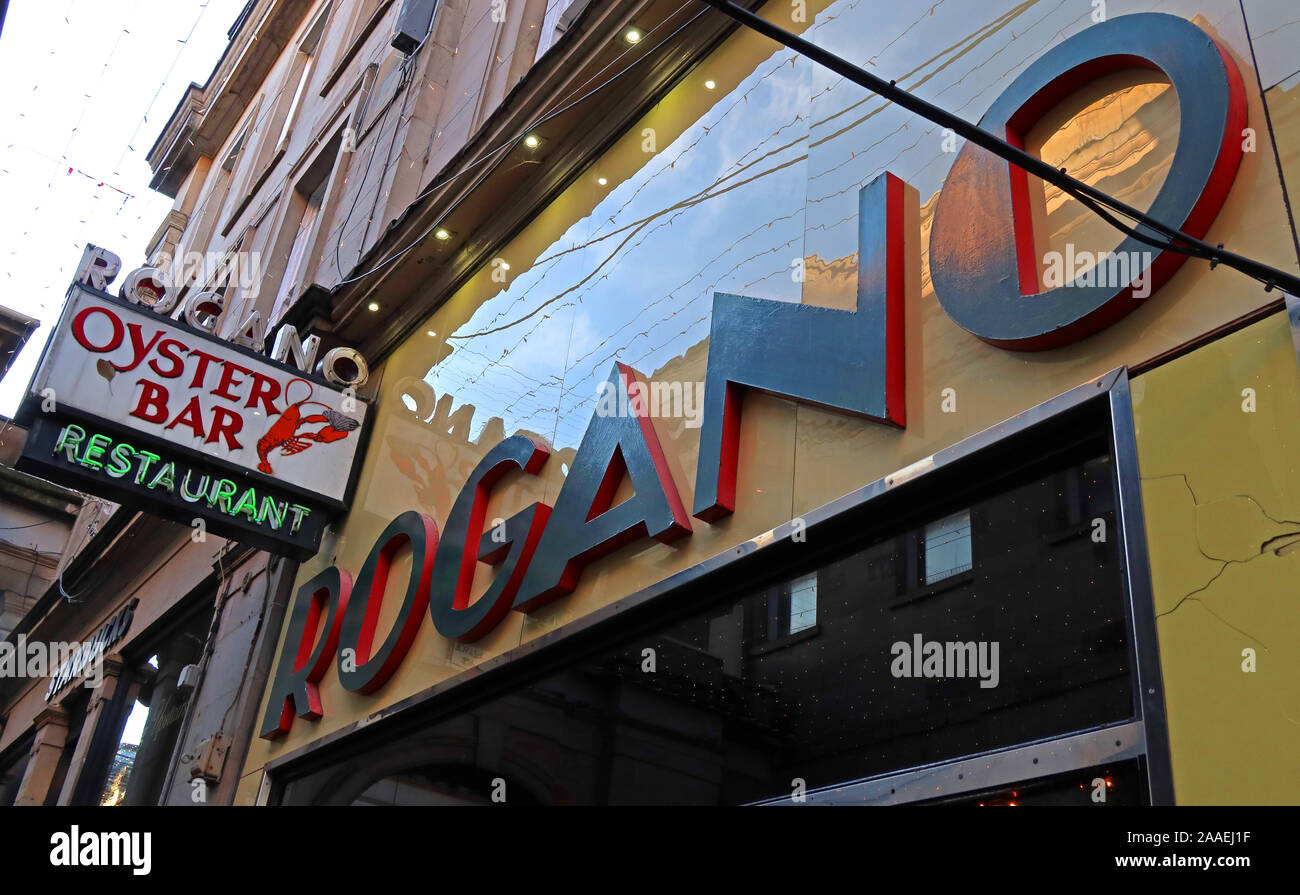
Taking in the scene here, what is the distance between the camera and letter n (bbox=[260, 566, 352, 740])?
26.5ft

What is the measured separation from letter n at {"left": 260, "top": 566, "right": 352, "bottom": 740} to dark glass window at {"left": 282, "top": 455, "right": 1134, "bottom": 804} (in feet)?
7.14

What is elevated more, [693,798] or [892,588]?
[892,588]

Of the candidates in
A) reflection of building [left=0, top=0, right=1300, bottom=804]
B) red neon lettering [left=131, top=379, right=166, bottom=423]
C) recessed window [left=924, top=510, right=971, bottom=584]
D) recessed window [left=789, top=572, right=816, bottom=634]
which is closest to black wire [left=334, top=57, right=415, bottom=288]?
reflection of building [left=0, top=0, right=1300, bottom=804]

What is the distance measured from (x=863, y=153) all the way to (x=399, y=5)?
35.5 ft

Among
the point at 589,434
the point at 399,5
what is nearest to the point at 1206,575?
the point at 589,434

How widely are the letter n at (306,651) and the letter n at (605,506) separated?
2394 millimetres

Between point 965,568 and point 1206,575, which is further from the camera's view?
point 965,568

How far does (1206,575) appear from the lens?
10.7 feet

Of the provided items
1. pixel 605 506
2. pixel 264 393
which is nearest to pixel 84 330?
pixel 264 393

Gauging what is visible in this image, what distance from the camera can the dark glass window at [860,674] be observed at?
12.2ft

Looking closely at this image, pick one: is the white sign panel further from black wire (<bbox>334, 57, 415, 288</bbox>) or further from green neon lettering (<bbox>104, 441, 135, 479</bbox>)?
black wire (<bbox>334, 57, 415, 288</bbox>)

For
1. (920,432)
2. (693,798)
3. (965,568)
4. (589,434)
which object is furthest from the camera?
(589,434)

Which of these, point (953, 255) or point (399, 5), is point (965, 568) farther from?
point (399, 5)

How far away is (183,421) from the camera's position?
8.41m
